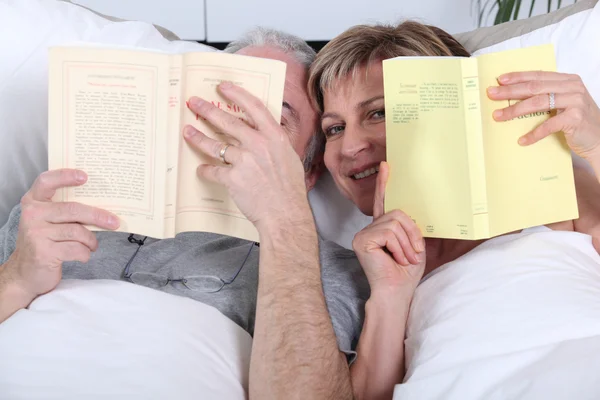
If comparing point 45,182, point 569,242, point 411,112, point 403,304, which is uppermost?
point 411,112

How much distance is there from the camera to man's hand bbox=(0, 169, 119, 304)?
1.06 metres

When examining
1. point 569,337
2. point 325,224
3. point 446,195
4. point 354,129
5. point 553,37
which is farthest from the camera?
point 325,224

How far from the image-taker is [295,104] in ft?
4.79

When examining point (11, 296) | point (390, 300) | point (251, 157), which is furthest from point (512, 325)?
point (11, 296)

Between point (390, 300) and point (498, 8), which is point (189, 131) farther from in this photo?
point (498, 8)

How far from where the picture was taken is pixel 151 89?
104 centimetres

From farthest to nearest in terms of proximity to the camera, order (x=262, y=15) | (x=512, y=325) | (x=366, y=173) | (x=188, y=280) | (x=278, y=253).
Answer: (x=262, y=15), (x=366, y=173), (x=188, y=280), (x=278, y=253), (x=512, y=325)

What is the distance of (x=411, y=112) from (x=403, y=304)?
0.33 meters

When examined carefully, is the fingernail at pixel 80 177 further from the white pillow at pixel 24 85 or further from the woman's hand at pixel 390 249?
the white pillow at pixel 24 85

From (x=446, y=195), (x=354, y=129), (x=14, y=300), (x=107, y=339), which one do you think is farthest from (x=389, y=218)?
(x=14, y=300)

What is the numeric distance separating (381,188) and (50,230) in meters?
0.55

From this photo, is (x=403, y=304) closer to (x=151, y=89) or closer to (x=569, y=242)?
(x=569, y=242)

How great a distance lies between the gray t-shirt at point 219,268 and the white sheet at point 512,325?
153 mm

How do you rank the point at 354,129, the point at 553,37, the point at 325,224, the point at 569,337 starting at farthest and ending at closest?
the point at 325,224 → the point at 553,37 → the point at 354,129 → the point at 569,337
